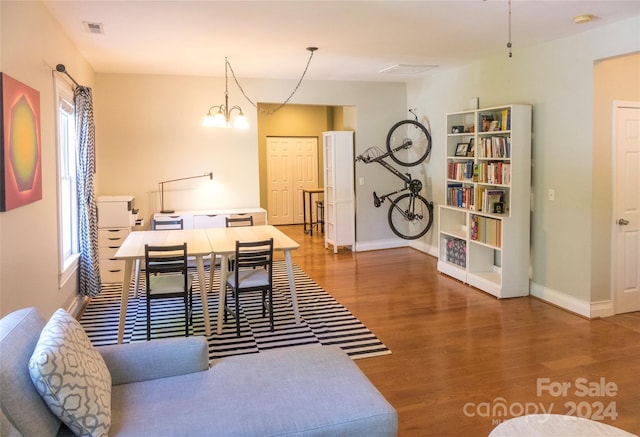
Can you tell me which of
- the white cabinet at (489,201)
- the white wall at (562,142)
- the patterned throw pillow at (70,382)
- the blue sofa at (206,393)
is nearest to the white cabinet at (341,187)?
the white cabinet at (489,201)

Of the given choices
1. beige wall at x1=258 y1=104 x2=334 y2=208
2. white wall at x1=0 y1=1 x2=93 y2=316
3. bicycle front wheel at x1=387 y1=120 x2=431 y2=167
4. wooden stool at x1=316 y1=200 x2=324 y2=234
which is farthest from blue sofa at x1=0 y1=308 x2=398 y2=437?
beige wall at x1=258 y1=104 x2=334 y2=208

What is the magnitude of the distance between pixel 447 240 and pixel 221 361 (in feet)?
14.3

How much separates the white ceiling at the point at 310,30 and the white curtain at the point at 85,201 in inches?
25.6

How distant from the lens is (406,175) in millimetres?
7777

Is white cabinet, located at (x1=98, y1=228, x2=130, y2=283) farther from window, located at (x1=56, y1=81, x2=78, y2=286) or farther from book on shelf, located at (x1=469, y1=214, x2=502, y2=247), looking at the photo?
book on shelf, located at (x1=469, y1=214, x2=502, y2=247)

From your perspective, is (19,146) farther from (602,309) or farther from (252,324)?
(602,309)

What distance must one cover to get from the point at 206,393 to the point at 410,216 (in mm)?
5935

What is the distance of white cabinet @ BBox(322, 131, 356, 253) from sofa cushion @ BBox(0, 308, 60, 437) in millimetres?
5941

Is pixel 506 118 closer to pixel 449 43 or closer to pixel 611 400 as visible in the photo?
pixel 449 43

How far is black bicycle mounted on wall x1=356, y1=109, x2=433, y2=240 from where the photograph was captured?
24.7 ft

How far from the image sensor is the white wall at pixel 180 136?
6.64 meters

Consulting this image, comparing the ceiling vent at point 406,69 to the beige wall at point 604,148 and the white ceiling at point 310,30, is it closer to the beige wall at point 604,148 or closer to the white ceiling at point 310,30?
the white ceiling at point 310,30

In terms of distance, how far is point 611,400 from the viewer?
2.97m

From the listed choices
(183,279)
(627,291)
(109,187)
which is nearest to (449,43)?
(627,291)
